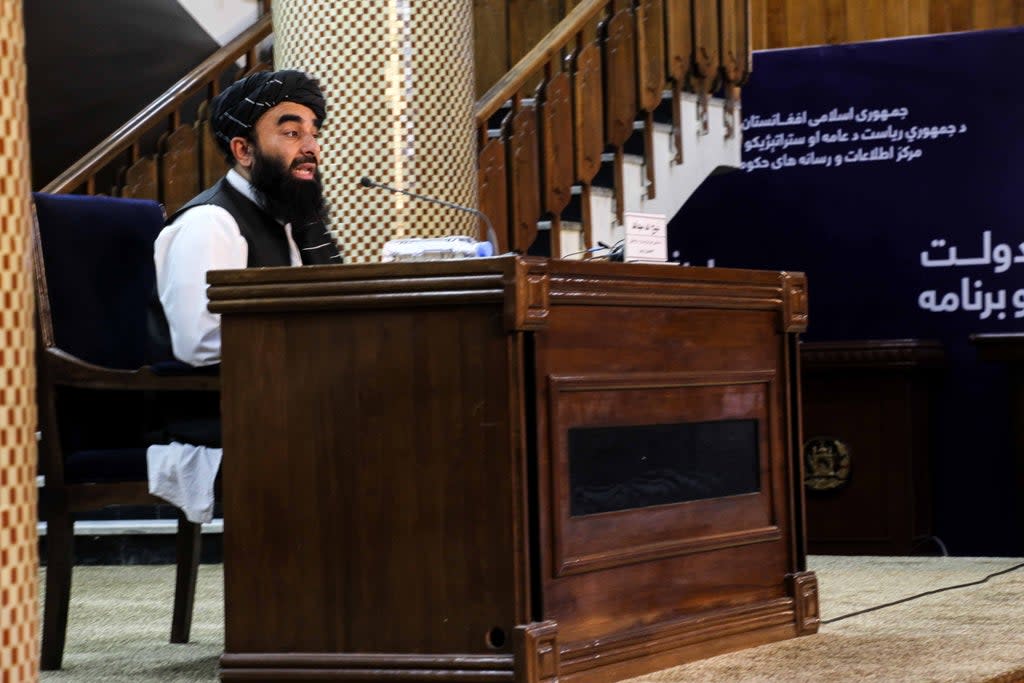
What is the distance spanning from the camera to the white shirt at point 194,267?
3.37 meters

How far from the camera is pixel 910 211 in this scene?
24.1ft

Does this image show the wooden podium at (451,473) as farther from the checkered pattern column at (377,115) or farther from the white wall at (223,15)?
the white wall at (223,15)

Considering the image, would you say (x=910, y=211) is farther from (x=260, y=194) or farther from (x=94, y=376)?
(x=94, y=376)

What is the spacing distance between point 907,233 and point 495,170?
228cm

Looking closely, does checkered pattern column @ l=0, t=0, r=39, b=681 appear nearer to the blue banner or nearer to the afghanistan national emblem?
the afghanistan national emblem

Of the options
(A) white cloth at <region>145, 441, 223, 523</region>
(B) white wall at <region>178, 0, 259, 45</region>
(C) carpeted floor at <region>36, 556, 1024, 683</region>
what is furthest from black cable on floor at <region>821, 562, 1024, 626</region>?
(B) white wall at <region>178, 0, 259, 45</region>

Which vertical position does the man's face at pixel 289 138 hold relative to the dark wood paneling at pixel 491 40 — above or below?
below

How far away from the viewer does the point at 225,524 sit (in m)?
2.88

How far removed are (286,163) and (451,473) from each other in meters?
1.20

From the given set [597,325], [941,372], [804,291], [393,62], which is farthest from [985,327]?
[597,325]

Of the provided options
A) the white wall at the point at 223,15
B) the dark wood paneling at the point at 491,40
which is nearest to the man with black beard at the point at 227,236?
the white wall at the point at 223,15

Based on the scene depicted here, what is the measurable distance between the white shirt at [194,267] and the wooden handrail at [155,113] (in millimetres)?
2609

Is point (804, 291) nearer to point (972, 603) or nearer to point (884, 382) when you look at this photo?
point (972, 603)

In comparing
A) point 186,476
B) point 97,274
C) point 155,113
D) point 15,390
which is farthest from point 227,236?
point 155,113
